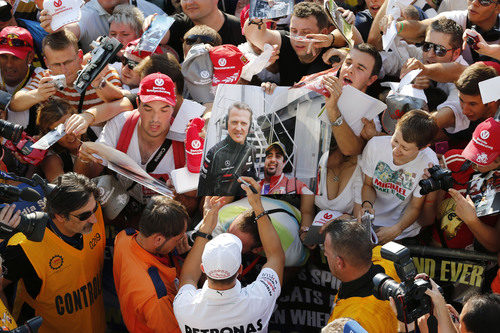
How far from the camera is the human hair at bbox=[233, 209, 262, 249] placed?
4344 millimetres

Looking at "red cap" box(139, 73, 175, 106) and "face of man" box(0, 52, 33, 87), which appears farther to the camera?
"face of man" box(0, 52, 33, 87)

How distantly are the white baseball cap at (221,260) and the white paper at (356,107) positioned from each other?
4.68ft

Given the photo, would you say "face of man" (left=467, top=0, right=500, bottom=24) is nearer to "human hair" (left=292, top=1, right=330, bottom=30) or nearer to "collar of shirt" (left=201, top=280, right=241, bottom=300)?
"human hair" (left=292, top=1, right=330, bottom=30)

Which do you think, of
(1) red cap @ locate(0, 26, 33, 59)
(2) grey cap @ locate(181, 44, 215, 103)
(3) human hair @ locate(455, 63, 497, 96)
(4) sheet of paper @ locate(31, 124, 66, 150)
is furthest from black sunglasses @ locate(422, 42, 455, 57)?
(1) red cap @ locate(0, 26, 33, 59)

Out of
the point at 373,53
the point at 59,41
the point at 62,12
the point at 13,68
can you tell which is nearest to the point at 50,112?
the point at 59,41

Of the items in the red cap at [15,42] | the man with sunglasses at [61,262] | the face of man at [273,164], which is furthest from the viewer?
the red cap at [15,42]

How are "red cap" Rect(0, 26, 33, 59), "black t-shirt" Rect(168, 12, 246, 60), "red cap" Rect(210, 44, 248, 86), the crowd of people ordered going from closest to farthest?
the crowd of people, "red cap" Rect(210, 44, 248, 86), "red cap" Rect(0, 26, 33, 59), "black t-shirt" Rect(168, 12, 246, 60)

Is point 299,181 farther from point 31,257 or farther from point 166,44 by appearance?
point 166,44

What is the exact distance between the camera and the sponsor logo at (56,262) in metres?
4.14

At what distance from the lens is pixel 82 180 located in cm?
429

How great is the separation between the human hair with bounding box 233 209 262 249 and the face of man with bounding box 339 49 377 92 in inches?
52.9

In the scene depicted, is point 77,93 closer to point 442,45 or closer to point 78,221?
point 78,221

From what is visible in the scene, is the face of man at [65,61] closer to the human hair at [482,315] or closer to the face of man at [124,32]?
the face of man at [124,32]

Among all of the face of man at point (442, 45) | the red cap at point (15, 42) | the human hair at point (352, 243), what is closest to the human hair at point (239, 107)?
the human hair at point (352, 243)
